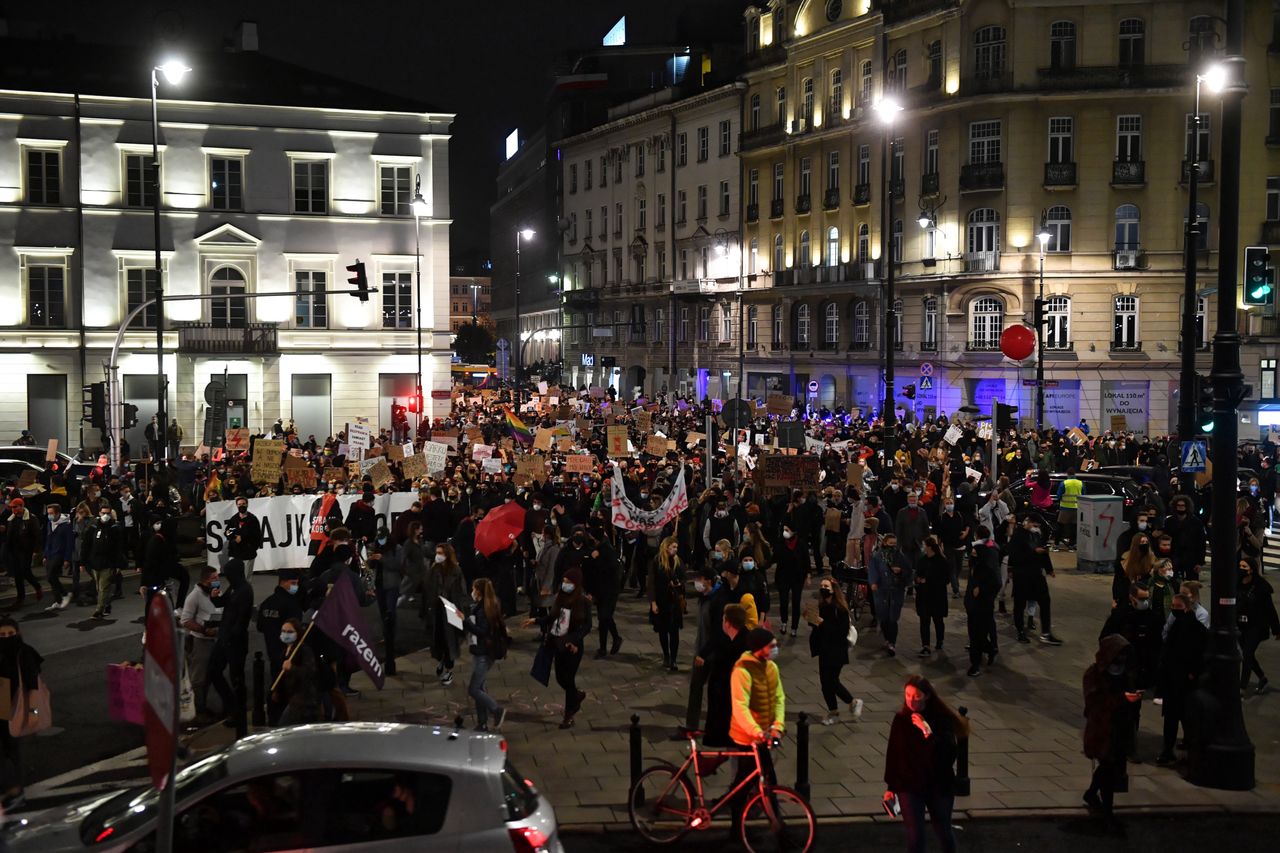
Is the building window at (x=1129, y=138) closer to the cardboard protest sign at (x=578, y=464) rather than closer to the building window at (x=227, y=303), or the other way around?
the cardboard protest sign at (x=578, y=464)

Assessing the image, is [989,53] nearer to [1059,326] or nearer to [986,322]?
[986,322]

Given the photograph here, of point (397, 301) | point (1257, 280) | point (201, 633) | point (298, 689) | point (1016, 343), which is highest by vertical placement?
point (397, 301)

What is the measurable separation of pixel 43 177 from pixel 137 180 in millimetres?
3235

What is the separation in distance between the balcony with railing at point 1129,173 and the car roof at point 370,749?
1943 inches

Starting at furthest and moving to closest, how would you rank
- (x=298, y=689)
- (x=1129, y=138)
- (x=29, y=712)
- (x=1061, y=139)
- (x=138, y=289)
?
(x=1061, y=139) < (x=1129, y=138) < (x=138, y=289) < (x=298, y=689) < (x=29, y=712)

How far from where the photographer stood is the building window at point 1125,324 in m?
50.5

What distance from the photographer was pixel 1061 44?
50844 mm

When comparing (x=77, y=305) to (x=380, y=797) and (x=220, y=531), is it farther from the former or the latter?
(x=380, y=797)

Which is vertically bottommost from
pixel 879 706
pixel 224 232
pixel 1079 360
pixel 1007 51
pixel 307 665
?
pixel 879 706

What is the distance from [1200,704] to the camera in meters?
11.0

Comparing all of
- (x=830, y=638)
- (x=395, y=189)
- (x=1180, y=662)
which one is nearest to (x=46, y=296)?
(x=395, y=189)

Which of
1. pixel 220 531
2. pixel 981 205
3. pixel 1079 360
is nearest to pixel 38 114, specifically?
pixel 220 531

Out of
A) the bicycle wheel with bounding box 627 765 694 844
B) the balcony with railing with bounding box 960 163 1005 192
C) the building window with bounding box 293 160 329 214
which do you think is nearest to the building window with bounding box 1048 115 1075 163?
the balcony with railing with bounding box 960 163 1005 192

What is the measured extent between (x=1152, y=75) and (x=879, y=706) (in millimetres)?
44377
